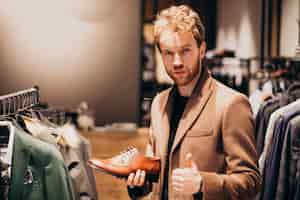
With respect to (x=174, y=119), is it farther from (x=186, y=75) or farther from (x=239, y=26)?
(x=239, y=26)

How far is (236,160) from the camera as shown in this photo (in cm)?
190

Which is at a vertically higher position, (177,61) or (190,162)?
(177,61)

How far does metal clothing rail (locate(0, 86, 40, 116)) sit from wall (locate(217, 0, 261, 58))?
66.3 inches

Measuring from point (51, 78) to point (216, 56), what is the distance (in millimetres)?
1365

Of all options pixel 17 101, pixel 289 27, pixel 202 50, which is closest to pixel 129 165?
pixel 202 50

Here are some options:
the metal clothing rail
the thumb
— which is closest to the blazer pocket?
the thumb

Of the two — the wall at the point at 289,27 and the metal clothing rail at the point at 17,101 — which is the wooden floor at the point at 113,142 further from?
the wall at the point at 289,27

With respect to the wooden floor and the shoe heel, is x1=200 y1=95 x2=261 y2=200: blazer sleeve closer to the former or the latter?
the shoe heel

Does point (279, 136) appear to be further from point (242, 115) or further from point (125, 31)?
point (125, 31)

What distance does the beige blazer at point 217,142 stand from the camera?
189 cm

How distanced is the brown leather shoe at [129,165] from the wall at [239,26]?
2106 millimetres

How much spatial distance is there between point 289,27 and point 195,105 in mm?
2711

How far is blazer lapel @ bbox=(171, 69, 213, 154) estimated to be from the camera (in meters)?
1.98

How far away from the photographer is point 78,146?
2.68 m
